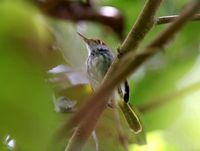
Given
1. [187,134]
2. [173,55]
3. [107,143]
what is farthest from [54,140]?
[187,134]

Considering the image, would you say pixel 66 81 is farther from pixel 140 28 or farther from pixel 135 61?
pixel 135 61

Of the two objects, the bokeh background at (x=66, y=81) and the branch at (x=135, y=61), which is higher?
the branch at (x=135, y=61)

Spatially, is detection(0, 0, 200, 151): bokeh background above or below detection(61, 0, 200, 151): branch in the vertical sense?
below

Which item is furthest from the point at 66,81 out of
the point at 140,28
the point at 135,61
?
the point at 135,61

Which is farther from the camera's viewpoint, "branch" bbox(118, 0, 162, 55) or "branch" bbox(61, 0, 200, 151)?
"branch" bbox(118, 0, 162, 55)
